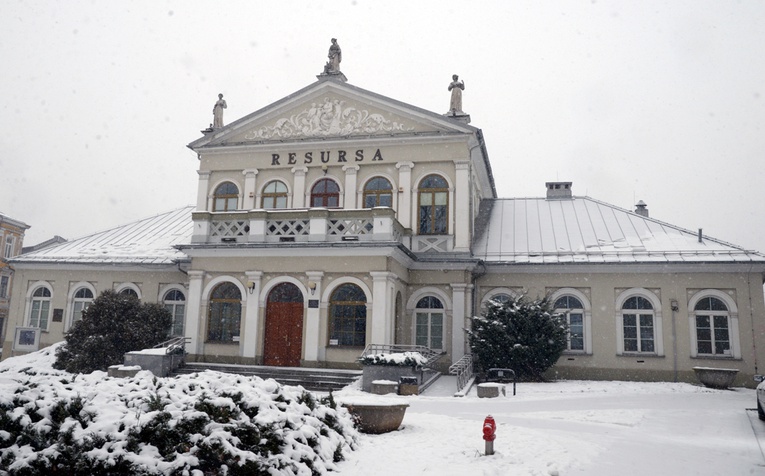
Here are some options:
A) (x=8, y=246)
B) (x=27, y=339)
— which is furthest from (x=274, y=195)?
(x=8, y=246)

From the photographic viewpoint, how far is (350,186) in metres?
23.2

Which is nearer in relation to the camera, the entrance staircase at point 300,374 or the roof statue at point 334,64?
the entrance staircase at point 300,374

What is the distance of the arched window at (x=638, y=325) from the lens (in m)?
21.6

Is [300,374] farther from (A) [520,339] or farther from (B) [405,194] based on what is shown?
(B) [405,194]

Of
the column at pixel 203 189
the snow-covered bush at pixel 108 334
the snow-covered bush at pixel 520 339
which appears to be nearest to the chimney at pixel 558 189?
the snow-covered bush at pixel 520 339

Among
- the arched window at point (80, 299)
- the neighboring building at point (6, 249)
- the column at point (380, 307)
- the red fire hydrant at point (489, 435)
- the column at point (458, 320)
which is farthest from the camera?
the neighboring building at point (6, 249)

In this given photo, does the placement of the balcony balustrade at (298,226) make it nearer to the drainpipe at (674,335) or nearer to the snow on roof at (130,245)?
the snow on roof at (130,245)

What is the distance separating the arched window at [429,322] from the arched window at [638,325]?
6.44 metres

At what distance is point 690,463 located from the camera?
8836 mm

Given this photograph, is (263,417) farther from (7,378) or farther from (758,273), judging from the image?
(758,273)

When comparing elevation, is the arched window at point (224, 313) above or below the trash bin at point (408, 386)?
above

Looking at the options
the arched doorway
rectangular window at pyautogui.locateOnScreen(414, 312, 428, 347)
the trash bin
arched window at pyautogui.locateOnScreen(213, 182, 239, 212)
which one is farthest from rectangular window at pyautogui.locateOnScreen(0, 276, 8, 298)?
the trash bin

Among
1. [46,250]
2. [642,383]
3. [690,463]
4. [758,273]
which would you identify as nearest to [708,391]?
[642,383]

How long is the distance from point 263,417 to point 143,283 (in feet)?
62.6
